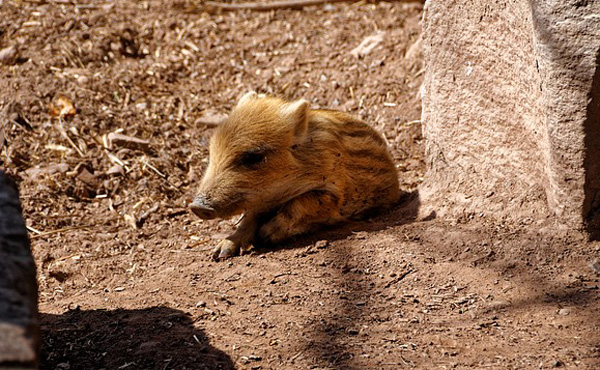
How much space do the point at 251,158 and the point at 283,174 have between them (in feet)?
0.83

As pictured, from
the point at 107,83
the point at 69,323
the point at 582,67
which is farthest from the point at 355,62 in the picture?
the point at 69,323

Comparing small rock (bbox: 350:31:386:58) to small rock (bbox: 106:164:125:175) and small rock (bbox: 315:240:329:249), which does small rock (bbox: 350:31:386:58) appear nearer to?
small rock (bbox: 106:164:125:175)

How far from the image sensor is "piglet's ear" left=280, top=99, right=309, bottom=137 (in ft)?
17.5

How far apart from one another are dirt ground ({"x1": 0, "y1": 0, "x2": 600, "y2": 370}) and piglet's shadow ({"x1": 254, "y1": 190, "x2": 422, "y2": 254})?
33 millimetres

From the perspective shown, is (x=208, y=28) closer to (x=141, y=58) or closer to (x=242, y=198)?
(x=141, y=58)

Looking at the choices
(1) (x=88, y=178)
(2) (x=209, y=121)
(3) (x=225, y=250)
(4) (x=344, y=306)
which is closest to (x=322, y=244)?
(3) (x=225, y=250)

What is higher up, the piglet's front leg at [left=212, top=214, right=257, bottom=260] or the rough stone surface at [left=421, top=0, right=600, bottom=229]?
the rough stone surface at [left=421, top=0, right=600, bottom=229]

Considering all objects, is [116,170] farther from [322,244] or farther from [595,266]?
[595,266]

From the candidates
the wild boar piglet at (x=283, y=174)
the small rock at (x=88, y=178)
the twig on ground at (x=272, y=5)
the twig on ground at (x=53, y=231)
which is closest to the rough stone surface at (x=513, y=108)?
the wild boar piglet at (x=283, y=174)

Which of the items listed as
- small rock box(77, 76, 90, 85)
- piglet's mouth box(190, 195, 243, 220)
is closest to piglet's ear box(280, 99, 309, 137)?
piglet's mouth box(190, 195, 243, 220)

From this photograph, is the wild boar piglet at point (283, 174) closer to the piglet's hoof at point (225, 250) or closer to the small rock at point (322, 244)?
the piglet's hoof at point (225, 250)

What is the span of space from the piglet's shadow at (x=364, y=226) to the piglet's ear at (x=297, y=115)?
27.8 inches

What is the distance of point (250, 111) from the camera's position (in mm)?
5406

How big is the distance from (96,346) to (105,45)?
4.71m
